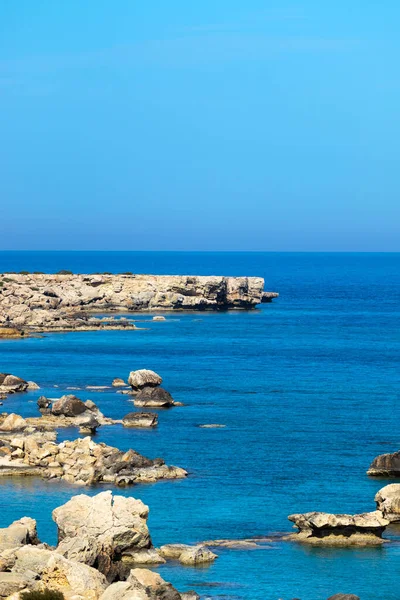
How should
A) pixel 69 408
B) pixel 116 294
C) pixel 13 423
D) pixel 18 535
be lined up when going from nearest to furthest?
pixel 18 535
pixel 13 423
pixel 69 408
pixel 116 294

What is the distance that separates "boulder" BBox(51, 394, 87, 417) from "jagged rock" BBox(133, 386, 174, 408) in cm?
838

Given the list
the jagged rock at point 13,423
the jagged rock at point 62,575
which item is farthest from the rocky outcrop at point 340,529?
the jagged rock at point 13,423

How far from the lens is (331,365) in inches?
4437

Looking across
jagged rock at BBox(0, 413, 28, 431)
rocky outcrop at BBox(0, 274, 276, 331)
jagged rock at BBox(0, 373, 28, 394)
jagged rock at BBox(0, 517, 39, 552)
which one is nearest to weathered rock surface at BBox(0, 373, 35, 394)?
jagged rock at BBox(0, 373, 28, 394)

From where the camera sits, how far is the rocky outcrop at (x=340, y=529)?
152ft

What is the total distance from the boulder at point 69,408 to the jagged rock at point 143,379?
11.4 meters

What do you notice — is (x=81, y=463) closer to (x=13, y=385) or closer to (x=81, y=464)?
(x=81, y=464)

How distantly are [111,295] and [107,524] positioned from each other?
121m

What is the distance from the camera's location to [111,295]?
163 metres

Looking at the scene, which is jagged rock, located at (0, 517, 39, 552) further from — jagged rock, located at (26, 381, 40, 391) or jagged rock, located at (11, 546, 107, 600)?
jagged rock, located at (26, 381, 40, 391)

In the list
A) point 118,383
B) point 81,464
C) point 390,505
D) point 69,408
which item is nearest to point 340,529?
point 390,505

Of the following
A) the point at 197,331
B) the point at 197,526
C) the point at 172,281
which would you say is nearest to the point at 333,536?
the point at 197,526

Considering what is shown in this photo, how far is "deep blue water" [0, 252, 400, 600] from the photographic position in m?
43.1

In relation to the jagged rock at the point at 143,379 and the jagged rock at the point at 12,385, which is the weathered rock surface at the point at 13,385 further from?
the jagged rock at the point at 143,379
